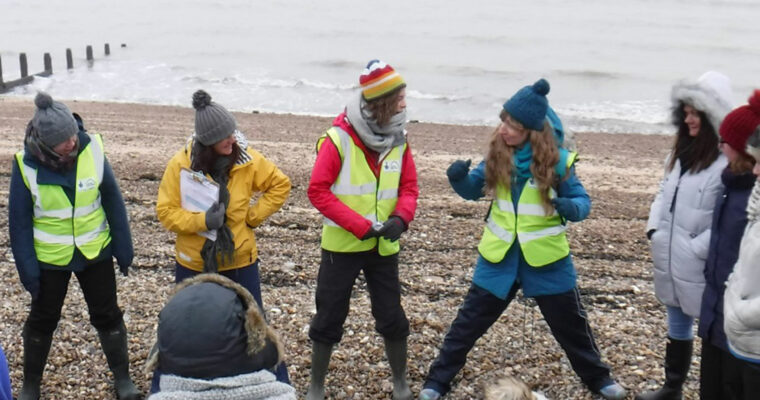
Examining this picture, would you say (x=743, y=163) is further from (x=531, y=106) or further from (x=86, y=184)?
(x=86, y=184)

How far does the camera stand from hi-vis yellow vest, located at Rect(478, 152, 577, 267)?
428cm

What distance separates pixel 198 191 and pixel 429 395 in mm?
1811

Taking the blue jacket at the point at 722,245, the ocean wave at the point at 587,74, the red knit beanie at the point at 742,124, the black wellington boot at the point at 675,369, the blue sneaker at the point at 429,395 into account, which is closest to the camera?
the red knit beanie at the point at 742,124

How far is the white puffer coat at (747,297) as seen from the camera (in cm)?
313

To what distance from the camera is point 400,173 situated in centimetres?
435

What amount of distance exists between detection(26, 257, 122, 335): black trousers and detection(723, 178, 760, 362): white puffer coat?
10.7 feet

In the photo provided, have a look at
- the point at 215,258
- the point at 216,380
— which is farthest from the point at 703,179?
the point at 216,380

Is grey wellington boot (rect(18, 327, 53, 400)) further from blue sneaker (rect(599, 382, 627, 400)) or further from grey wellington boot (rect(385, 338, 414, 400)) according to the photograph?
blue sneaker (rect(599, 382, 627, 400))

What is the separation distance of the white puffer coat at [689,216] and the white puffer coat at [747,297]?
70 cm

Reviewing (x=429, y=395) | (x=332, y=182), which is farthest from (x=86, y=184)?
(x=429, y=395)

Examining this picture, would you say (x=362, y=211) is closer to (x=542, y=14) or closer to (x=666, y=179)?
(x=666, y=179)

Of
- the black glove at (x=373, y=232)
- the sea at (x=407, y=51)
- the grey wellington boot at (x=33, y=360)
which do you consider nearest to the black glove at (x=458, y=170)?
the black glove at (x=373, y=232)

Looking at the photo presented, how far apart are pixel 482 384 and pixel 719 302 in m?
1.64

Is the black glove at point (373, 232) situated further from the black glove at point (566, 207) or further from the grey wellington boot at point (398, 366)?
the black glove at point (566, 207)
